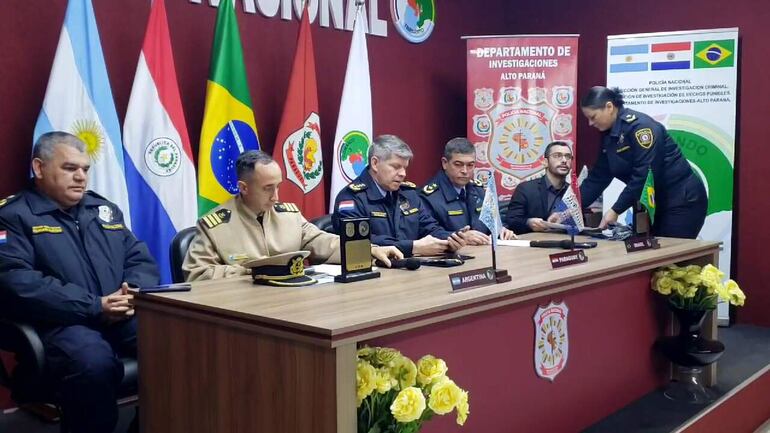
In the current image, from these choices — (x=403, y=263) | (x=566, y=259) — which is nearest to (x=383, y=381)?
(x=403, y=263)

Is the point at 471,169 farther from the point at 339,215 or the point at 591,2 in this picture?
the point at 591,2

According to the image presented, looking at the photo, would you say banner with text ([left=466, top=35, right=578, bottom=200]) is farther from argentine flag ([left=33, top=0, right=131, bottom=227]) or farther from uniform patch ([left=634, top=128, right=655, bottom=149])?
argentine flag ([left=33, top=0, right=131, bottom=227])

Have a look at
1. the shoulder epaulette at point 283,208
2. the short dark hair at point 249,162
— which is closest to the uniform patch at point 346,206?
the shoulder epaulette at point 283,208

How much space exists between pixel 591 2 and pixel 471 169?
2.46 meters

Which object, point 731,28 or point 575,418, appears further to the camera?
point 731,28

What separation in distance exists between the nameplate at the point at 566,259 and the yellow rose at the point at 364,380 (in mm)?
1021

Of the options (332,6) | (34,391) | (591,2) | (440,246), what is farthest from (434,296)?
(591,2)

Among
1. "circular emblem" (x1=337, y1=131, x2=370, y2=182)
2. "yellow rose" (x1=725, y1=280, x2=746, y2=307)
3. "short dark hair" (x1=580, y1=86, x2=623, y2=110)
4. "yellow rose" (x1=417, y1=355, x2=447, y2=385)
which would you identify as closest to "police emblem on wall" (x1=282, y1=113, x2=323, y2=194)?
"circular emblem" (x1=337, y1=131, x2=370, y2=182)

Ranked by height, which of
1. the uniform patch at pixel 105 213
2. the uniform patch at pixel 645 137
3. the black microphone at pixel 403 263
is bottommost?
the black microphone at pixel 403 263

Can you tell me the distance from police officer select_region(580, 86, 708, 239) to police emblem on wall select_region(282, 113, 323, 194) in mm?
1604

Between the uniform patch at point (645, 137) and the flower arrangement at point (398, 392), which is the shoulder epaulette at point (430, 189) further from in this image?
the flower arrangement at point (398, 392)

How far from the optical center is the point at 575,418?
8.48 feet

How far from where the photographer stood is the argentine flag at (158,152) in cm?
332

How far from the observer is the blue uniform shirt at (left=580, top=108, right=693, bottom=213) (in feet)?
13.9
